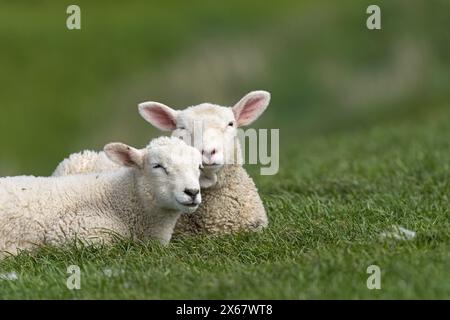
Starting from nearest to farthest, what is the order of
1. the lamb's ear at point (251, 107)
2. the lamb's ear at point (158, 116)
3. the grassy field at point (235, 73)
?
the lamb's ear at point (158, 116)
the lamb's ear at point (251, 107)
the grassy field at point (235, 73)

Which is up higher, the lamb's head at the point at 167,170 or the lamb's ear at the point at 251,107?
the lamb's ear at the point at 251,107

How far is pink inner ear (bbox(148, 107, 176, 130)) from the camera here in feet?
27.6

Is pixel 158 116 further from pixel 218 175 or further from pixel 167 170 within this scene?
pixel 167 170

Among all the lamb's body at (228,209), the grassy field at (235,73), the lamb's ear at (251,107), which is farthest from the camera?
the grassy field at (235,73)

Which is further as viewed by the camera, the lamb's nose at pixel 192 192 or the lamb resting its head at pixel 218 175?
the lamb resting its head at pixel 218 175

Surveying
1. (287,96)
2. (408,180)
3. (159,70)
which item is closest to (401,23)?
(287,96)

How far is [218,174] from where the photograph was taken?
321 inches

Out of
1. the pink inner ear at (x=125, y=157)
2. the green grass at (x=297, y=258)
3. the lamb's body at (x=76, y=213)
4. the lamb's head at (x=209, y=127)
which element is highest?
the lamb's head at (x=209, y=127)

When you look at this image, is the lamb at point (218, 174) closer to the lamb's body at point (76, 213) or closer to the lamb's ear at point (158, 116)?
the lamb's ear at point (158, 116)

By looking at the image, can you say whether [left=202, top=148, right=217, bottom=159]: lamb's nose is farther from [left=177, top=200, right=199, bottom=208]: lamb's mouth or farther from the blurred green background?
the blurred green background

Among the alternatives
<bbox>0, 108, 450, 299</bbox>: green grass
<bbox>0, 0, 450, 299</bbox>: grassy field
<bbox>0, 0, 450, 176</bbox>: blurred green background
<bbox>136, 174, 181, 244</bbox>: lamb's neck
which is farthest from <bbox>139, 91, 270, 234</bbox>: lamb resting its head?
<bbox>0, 0, 450, 176</bbox>: blurred green background

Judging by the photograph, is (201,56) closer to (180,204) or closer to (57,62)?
(57,62)

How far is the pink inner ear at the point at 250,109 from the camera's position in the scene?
28.3 ft

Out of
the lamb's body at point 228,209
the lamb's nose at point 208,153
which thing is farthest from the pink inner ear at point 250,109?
the lamb's nose at point 208,153
